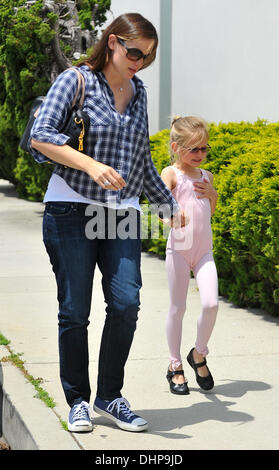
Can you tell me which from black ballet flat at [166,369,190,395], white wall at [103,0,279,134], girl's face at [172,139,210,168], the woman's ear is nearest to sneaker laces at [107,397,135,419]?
black ballet flat at [166,369,190,395]

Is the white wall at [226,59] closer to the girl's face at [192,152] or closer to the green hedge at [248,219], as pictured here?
the green hedge at [248,219]

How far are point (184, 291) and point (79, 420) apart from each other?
3.46ft

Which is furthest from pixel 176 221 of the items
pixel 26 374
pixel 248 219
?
pixel 248 219

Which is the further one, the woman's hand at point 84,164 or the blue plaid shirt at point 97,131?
the blue plaid shirt at point 97,131

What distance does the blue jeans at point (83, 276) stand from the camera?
3.81 meters

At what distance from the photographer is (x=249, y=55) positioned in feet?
31.5

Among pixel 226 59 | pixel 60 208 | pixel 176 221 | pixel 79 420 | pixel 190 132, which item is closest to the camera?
pixel 60 208

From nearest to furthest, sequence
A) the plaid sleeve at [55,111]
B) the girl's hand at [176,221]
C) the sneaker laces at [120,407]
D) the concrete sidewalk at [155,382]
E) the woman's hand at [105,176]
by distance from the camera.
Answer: the woman's hand at [105,176] < the plaid sleeve at [55,111] < the concrete sidewalk at [155,382] < the sneaker laces at [120,407] < the girl's hand at [176,221]

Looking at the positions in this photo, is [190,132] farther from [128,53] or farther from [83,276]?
[83,276]

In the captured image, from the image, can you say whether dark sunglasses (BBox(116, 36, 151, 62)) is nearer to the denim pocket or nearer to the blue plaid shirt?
the blue plaid shirt

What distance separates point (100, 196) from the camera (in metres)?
3.79

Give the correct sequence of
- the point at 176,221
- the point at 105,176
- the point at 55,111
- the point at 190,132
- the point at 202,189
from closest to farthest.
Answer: the point at 105,176, the point at 55,111, the point at 176,221, the point at 190,132, the point at 202,189

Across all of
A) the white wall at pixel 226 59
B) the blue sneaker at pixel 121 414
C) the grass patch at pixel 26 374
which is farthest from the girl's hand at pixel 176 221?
the white wall at pixel 226 59

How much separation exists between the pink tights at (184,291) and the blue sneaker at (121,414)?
2.22 feet
